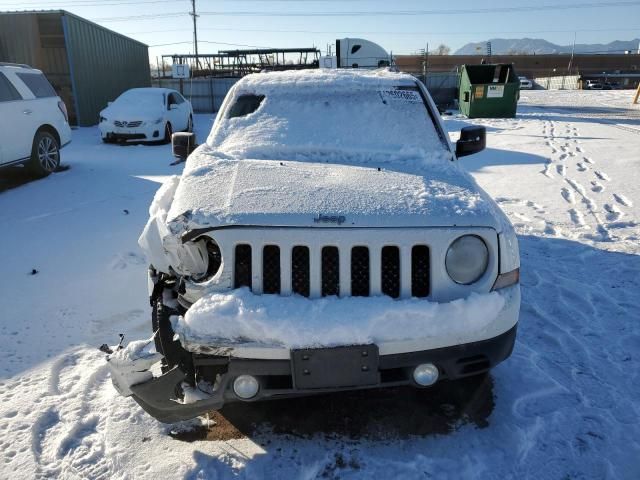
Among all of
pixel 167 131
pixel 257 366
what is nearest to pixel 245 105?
pixel 257 366

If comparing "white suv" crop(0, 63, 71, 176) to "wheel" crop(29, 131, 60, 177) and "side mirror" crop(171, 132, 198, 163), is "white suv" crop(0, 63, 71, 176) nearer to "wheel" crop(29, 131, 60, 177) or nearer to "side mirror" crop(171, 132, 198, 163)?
"wheel" crop(29, 131, 60, 177)

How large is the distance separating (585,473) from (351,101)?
9.28ft

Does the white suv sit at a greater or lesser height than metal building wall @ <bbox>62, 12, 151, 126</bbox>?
lesser

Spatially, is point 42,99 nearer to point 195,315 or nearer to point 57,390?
point 57,390

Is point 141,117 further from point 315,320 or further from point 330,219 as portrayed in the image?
point 315,320

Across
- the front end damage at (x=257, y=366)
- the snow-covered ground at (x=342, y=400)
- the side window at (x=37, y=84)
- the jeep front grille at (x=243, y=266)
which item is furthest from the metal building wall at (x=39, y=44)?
the front end damage at (x=257, y=366)

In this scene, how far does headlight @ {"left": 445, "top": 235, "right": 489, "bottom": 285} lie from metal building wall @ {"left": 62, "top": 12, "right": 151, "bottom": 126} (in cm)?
1855

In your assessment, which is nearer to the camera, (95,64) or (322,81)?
(322,81)

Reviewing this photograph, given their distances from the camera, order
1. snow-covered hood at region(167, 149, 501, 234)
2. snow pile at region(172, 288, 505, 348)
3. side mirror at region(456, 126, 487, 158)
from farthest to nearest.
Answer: side mirror at region(456, 126, 487, 158) → snow-covered hood at region(167, 149, 501, 234) → snow pile at region(172, 288, 505, 348)

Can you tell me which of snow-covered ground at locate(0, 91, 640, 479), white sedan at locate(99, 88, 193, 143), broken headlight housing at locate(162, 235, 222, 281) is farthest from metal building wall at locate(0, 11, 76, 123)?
broken headlight housing at locate(162, 235, 222, 281)

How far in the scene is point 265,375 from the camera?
2.26 m

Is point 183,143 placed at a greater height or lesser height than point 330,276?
greater

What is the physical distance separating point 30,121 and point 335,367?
8.05 metres

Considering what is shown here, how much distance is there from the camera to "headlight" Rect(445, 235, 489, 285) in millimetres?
2445
